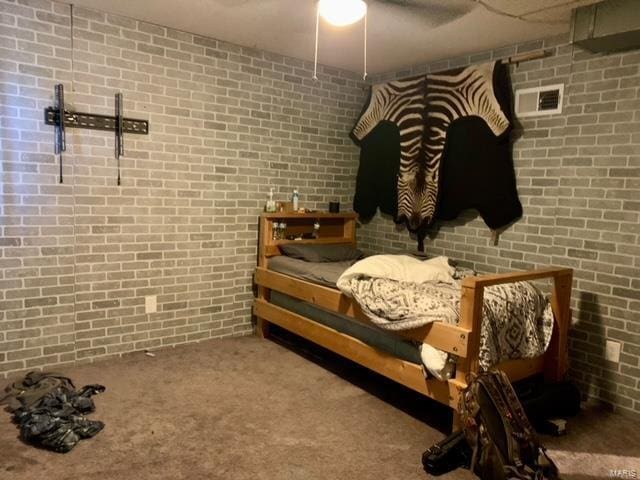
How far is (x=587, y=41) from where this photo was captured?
8.91 ft

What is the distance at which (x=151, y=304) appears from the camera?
348cm

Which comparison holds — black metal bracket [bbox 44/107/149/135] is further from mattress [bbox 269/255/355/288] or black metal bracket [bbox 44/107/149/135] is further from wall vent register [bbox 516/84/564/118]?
wall vent register [bbox 516/84/564/118]

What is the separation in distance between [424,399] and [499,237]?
1.36m

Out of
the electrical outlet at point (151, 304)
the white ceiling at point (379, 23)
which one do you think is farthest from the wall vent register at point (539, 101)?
the electrical outlet at point (151, 304)

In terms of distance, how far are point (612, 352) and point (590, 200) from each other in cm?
93

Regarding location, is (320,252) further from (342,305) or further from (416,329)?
(416,329)

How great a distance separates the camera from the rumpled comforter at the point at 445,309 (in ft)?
7.68

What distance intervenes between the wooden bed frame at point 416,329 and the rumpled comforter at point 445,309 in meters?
0.06

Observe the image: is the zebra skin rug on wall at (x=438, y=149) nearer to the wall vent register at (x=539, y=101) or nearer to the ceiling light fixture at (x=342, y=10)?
the wall vent register at (x=539, y=101)

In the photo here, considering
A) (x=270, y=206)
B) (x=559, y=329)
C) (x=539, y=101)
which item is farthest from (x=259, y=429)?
(x=539, y=101)

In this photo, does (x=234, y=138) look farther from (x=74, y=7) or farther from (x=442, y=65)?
(x=442, y=65)

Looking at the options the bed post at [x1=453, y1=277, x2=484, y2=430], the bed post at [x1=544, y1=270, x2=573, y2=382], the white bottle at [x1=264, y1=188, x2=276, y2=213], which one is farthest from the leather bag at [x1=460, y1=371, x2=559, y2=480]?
the white bottle at [x1=264, y1=188, x2=276, y2=213]

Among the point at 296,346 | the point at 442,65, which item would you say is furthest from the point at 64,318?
the point at 442,65

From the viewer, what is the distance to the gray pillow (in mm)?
3658
